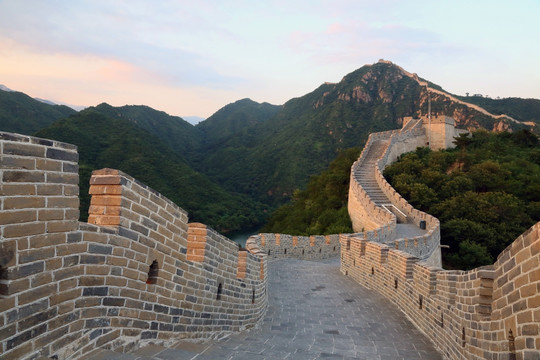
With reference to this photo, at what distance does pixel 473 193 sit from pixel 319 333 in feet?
62.1

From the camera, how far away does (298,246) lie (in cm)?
1482

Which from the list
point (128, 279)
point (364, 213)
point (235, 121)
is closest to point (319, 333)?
point (128, 279)

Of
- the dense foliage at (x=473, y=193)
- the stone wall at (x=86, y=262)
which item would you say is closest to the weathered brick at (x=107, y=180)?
the stone wall at (x=86, y=262)

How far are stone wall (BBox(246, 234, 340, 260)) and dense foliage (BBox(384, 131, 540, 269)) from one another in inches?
254

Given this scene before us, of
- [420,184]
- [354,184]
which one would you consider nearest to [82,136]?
[354,184]

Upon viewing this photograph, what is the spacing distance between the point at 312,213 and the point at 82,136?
29.5 meters

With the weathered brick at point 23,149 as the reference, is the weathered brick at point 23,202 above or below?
below

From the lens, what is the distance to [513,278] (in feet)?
9.69

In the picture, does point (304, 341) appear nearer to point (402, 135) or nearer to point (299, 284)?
point (299, 284)

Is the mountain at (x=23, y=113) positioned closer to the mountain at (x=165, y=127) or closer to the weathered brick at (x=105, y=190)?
the mountain at (x=165, y=127)

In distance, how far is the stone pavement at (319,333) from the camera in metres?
3.65

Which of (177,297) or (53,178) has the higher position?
(53,178)

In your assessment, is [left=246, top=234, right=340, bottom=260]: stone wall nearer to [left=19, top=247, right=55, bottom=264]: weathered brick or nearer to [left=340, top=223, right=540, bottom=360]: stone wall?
[left=340, top=223, right=540, bottom=360]: stone wall

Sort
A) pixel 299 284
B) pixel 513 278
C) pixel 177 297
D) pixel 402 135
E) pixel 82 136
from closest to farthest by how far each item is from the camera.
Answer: pixel 513 278
pixel 177 297
pixel 299 284
pixel 402 135
pixel 82 136
